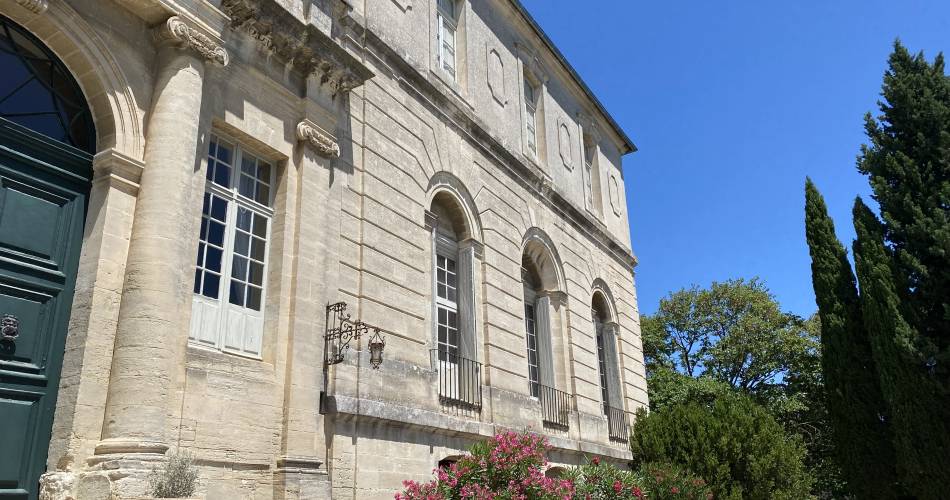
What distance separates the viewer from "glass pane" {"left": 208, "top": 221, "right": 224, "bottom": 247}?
7.68 metres

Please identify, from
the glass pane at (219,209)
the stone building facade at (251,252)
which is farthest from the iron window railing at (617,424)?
the glass pane at (219,209)

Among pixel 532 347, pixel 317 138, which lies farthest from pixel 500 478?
pixel 532 347

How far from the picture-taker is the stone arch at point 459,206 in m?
12.0

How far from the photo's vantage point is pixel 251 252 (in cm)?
805

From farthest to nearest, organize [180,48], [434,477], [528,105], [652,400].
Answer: [652,400] → [528,105] → [434,477] → [180,48]

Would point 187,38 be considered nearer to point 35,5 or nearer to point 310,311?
point 35,5

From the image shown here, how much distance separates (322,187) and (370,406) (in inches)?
108

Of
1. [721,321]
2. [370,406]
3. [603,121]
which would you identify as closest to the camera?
[370,406]

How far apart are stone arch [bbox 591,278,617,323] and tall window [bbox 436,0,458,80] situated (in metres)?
6.66

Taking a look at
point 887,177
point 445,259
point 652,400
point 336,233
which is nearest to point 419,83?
point 445,259

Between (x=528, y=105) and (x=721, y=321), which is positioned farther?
(x=721, y=321)

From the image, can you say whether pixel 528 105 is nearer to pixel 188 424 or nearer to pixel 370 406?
pixel 370 406

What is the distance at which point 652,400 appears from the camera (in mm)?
25766

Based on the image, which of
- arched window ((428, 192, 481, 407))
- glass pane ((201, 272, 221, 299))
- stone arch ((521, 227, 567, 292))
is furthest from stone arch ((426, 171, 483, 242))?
glass pane ((201, 272, 221, 299))
